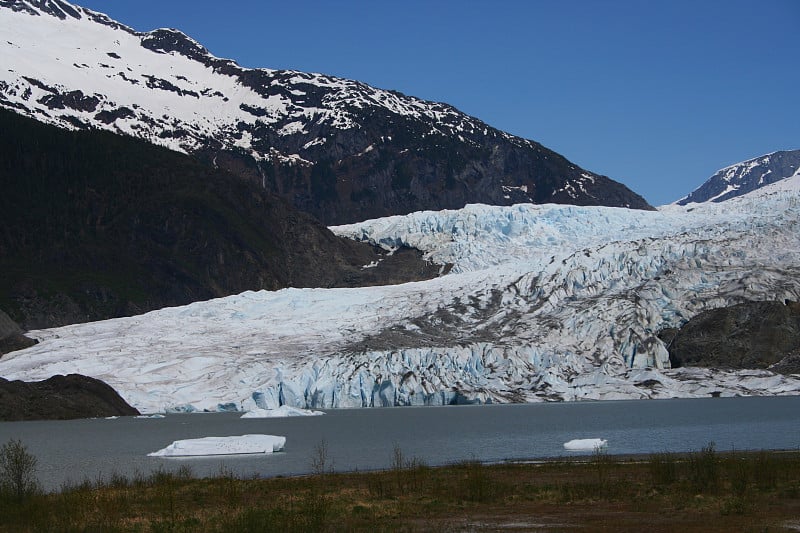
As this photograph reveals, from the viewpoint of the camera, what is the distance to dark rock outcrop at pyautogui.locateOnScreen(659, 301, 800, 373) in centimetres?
9162

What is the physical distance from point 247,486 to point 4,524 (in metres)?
8.90

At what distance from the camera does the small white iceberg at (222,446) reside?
151 feet

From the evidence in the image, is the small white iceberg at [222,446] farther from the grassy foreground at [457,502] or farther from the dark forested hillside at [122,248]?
the dark forested hillside at [122,248]

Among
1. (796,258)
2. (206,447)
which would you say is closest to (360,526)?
(206,447)

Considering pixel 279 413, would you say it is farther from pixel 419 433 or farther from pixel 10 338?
pixel 10 338

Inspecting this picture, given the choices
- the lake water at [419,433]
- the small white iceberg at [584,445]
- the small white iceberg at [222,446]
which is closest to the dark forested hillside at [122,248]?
the lake water at [419,433]

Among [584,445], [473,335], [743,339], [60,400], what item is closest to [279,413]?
[60,400]

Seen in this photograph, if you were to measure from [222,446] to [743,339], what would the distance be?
2369 inches

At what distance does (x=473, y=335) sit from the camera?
9856cm

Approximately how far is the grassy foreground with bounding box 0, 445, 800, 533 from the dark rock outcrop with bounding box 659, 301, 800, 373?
59710mm

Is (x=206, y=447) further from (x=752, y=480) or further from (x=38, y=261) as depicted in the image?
(x=38, y=261)

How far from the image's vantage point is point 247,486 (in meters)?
31.6

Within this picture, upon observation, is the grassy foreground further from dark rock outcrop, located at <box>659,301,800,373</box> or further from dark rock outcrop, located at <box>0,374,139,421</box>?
dark rock outcrop, located at <box>659,301,800,373</box>

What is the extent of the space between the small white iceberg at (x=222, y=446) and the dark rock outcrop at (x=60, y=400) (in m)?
35.7
